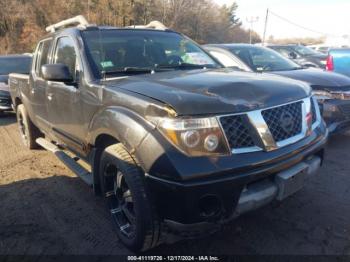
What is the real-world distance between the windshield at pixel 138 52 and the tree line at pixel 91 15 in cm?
1791

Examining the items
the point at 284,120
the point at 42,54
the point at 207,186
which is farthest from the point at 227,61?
the point at 207,186

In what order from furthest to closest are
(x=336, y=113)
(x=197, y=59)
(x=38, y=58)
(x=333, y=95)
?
1. (x=333, y=95)
2. (x=336, y=113)
3. (x=38, y=58)
4. (x=197, y=59)

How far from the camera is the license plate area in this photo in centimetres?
259

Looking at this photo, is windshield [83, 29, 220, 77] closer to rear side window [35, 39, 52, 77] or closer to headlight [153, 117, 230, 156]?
rear side window [35, 39, 52, 77]

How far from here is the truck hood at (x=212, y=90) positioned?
242 centimetres

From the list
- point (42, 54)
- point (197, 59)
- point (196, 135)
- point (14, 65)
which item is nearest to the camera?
point (196, 135)

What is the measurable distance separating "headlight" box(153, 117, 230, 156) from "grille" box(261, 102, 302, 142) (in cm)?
44

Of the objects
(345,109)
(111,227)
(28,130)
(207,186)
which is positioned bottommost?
(111,227)

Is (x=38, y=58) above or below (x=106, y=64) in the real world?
below

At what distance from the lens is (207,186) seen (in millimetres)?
2238

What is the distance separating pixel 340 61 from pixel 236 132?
7004 millimetres

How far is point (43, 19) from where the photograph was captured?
3238cm

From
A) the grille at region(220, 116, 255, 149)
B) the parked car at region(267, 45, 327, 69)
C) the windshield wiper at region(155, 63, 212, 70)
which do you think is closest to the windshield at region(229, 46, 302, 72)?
the windshield wiper at region(155, 63, 212, 70)

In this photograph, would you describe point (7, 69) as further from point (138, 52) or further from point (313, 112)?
point (313, 112)
